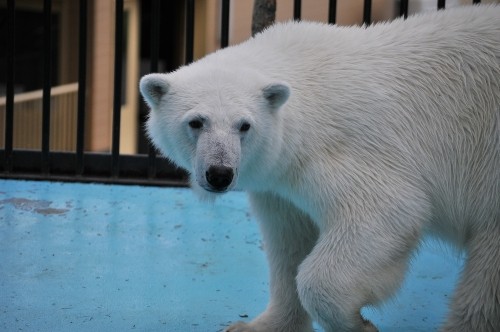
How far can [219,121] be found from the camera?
8.79 ft

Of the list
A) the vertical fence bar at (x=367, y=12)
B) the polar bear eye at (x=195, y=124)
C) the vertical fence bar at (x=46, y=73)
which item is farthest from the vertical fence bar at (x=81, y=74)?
the polar bear eye at (x=195, y=124)

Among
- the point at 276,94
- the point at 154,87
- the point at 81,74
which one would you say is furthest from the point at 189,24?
the point at 276,94

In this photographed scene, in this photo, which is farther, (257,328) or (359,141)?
(257,328)

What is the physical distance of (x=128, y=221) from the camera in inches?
177

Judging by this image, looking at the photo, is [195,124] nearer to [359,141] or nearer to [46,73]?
[359,141]

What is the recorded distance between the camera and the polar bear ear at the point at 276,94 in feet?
8.98

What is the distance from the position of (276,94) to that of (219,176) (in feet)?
1.16

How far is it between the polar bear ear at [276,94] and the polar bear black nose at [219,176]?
1.00ft

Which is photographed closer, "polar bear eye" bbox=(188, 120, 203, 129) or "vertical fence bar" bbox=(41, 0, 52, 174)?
"polar bear eye" bbox=(188, 120, 203, 129)

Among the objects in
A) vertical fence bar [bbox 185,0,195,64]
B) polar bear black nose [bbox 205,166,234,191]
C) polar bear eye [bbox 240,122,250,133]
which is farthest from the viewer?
vertical fence bar [bbox 185,0,195,64]

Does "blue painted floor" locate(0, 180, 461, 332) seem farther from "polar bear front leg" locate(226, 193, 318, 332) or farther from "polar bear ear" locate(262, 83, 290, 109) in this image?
"polar bear ear" locate(262, 83, 290, 109)

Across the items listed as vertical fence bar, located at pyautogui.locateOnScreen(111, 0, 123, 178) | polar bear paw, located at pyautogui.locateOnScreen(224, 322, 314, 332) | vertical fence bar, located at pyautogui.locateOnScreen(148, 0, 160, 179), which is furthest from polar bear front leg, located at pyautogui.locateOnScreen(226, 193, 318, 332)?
vertical fence bar, located at pyautogui.locateOnScreen(111, 0, 123, 178)

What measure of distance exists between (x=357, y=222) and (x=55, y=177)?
118 inches

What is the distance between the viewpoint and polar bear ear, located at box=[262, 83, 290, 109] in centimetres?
274
